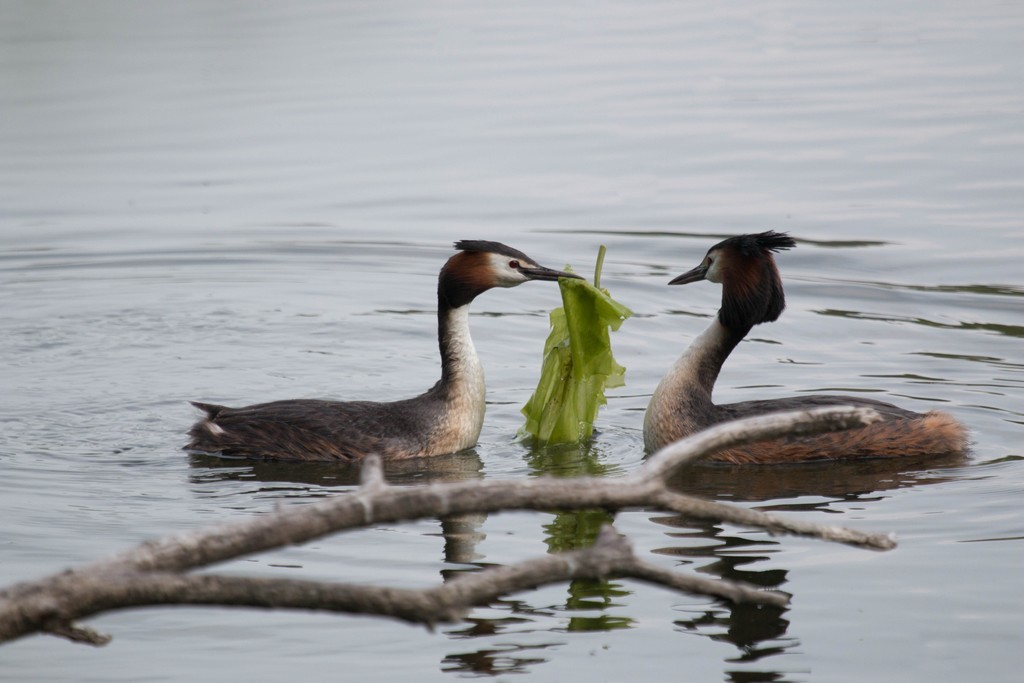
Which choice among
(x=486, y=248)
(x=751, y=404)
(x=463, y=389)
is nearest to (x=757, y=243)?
(x=751, y=404)

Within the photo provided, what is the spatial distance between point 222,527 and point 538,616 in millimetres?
2639

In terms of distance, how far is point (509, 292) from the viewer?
1280 centimetres

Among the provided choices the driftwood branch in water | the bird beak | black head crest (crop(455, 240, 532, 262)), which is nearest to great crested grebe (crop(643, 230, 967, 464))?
the bird beak

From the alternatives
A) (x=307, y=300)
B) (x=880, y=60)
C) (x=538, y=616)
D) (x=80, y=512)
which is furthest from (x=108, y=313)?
(x=880, y=60)

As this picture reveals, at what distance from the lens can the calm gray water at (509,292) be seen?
238 inches

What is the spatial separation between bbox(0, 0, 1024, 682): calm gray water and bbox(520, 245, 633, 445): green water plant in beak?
0.77 ft

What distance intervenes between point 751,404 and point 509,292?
4.37 meters

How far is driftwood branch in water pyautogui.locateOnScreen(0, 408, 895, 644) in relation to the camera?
3475 millimetres

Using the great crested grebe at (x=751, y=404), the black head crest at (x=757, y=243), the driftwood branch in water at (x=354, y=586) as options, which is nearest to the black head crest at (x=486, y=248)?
the great crested grebe at (x=751, y=404)

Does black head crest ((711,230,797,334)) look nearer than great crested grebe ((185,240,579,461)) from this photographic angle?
No

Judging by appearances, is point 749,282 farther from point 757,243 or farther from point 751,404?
point 751,404

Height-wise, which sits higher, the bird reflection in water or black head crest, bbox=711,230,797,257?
black head crest, bbox=711,230,797,257

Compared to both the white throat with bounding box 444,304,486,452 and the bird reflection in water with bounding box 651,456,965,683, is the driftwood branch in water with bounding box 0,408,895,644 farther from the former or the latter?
the white throat with bounding box 444,304,486,452

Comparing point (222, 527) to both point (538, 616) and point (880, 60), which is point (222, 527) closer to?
point (538, 616)
